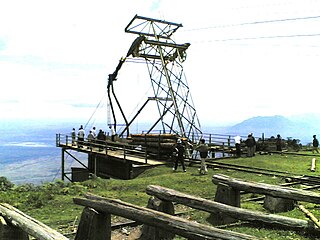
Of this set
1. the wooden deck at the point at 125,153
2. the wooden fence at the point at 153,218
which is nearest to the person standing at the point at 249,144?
the wooden deck at the point at 125,153

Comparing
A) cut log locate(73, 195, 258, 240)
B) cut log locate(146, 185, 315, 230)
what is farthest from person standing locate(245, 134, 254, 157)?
cut log locate(73, 195, 258, 240)

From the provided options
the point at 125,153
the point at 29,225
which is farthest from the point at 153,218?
the point at 125,153

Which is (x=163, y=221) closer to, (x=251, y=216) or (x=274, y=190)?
(x=251, y=216)

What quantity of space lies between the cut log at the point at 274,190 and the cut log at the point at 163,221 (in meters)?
3.13

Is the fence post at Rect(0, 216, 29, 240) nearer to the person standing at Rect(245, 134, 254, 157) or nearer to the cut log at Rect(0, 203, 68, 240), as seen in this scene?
the cut log at Rect(0, 203, 68, 240)

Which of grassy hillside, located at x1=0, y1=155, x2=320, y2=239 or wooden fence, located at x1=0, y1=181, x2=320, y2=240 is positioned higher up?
wooden fence, located at x1=0, y1=181, x2=320, y2=240

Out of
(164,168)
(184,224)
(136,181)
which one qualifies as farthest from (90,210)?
(164,168)

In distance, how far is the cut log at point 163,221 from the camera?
17.6 feet

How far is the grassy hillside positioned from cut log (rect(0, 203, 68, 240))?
2.67m

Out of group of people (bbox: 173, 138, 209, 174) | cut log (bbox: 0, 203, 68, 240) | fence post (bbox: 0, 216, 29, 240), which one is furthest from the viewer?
group of people (bbox: 173, 138, 209, 174)

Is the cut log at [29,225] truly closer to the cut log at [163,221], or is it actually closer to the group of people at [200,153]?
the cut log at [163,221]

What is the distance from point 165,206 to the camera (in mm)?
8344

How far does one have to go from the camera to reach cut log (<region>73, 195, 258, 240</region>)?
5.37 metres

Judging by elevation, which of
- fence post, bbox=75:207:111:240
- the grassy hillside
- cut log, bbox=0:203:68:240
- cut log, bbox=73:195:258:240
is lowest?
the grassy hillside
